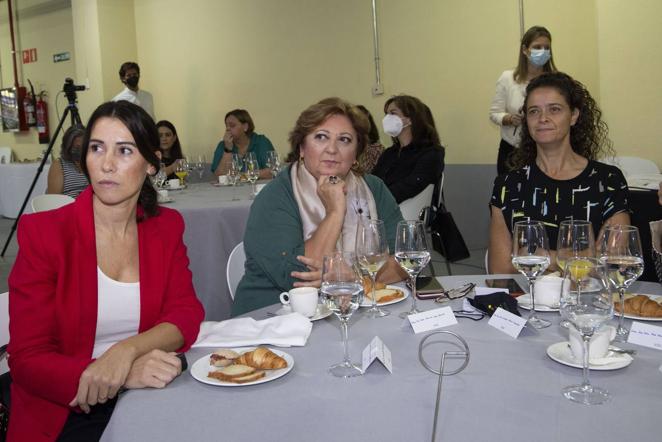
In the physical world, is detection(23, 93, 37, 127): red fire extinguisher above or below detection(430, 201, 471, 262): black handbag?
above

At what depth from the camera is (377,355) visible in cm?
115

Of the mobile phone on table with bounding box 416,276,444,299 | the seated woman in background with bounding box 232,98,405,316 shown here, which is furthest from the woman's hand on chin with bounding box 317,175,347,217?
the mobile phone on table with bounding box 416,276,444,299

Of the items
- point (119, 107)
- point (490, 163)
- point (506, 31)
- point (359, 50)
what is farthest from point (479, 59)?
point (119, 107)

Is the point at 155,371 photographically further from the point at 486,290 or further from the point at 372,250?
the point at 486,290

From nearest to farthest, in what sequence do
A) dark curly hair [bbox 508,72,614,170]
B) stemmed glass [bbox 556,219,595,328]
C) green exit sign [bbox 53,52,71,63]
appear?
stemmed glass [bbox 556,219,595,328]
dark curly hair [bbox 508,72,614,170]
green exit sign [bbox 53,52,71,63]

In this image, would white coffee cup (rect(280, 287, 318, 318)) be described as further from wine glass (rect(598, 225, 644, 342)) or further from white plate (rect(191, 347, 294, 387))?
wine glass (rect(598, 225, 644, 342))

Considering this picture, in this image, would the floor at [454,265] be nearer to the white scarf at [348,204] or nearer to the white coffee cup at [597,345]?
the white scarf at [348,204]

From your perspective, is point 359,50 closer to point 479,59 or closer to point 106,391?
point 479,59

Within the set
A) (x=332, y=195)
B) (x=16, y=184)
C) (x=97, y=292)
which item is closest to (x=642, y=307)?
(x=332, y=195)

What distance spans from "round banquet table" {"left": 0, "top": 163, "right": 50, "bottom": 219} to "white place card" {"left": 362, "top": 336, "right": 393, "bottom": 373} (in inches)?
312

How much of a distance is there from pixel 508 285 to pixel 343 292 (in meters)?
0.68

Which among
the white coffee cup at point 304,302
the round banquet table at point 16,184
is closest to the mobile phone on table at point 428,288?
the white coffee cup at point 304,302

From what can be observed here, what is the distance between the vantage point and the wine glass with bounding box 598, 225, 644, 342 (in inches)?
51.5

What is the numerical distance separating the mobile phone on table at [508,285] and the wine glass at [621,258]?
1.01 ft
